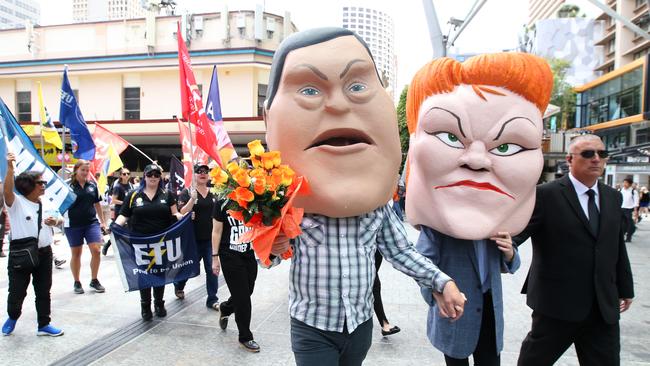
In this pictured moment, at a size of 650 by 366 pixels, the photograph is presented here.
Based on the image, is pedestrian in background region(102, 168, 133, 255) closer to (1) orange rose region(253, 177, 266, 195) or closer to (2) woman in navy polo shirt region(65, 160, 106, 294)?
(2) woman in navy polo shirt region(65, 160, 106, 294)

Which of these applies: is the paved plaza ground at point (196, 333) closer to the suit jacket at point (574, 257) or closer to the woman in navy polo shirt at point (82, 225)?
the woman in navy polo shirt at point (82, 225)

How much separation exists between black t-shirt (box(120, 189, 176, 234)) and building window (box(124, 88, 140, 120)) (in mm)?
17927

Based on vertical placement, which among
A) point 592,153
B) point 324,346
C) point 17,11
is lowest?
point 324,346

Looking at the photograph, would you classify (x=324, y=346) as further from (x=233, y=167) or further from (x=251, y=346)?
(x=251, y=346)

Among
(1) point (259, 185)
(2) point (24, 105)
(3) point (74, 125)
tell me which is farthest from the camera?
(2) point (24, 105)

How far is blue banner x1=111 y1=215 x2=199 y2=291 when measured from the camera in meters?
4.53

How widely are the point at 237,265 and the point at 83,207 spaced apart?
2722 millimetres

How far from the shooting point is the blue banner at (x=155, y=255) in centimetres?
453

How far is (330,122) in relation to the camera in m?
2.13

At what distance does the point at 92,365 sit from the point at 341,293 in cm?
251

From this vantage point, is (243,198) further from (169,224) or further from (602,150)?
(169,224)

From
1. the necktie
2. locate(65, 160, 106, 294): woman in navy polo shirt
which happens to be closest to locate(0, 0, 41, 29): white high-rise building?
locate(65, 160, 106, 294): woman in navy polo shirt

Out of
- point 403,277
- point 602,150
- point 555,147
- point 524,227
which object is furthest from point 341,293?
point 555,147

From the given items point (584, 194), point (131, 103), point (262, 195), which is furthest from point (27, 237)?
point (131, 103)
